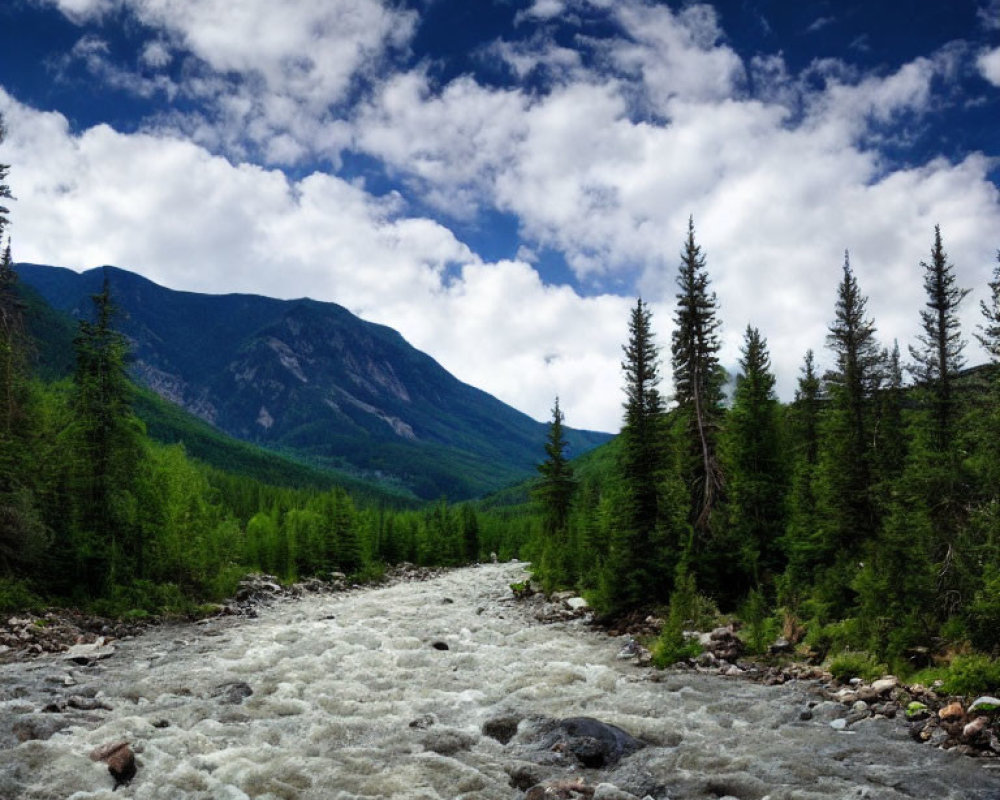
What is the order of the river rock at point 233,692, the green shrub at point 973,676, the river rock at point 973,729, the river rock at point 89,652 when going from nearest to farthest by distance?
the river rock at point 973,729 → the green shrub at point 973,676 → the river rock at point 233,692 → the river rock at point 89,652

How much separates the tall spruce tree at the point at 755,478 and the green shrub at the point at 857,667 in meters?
10.1

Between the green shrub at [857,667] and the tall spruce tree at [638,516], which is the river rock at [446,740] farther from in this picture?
the tall spruce tree at [638,516]

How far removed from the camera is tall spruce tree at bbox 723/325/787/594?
28172mm

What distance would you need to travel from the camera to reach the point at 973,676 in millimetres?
13148

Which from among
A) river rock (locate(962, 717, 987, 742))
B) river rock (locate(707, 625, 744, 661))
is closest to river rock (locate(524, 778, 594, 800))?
river rock (locate(962, 717, 987, 742))

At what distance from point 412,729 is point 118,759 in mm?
5465

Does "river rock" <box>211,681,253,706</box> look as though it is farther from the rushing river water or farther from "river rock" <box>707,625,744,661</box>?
"river rock" <box>707,625,744,661</box>

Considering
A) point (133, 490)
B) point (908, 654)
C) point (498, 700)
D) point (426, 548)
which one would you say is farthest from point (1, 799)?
point (426, 548)

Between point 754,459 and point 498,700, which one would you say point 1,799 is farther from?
point 754,459

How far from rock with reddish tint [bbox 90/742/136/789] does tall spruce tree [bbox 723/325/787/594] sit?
23.2 m

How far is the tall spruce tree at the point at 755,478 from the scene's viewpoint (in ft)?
92.4

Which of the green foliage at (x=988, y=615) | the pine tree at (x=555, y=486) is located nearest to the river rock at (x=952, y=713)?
the green foliage at (x=988, y=615)

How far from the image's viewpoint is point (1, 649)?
18375 mm

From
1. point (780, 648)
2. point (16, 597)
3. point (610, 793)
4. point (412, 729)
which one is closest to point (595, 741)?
point (610, 793)
